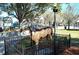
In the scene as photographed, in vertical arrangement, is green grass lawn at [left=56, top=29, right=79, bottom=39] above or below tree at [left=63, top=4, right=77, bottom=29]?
below

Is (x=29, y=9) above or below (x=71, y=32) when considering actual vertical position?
above

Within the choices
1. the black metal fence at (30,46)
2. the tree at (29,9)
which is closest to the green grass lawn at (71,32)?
the black metal fence at (30,46)

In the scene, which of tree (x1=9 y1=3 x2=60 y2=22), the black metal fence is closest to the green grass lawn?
the black metal fence

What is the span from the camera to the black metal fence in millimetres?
2529

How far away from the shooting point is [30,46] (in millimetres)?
2535

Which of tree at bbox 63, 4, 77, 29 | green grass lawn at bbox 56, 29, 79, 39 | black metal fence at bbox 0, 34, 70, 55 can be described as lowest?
black metal fence at bbox 0, 34, 70, 55

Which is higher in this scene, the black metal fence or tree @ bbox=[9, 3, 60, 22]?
tree @ bbox=[9, 3, 60, 22]

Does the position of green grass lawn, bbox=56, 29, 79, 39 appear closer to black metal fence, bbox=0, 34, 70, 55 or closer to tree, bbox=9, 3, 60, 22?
black metal fence, bbox=0, 34, 70, 55

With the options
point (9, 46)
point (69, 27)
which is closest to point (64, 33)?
point (69, 27)

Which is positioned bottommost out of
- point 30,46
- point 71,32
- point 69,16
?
point 30,46

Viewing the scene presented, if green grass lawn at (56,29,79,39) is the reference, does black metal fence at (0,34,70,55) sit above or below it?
below

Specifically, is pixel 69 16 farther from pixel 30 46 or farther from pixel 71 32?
pixel 30 46

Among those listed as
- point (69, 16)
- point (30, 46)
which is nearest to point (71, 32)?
point (69, 16)
